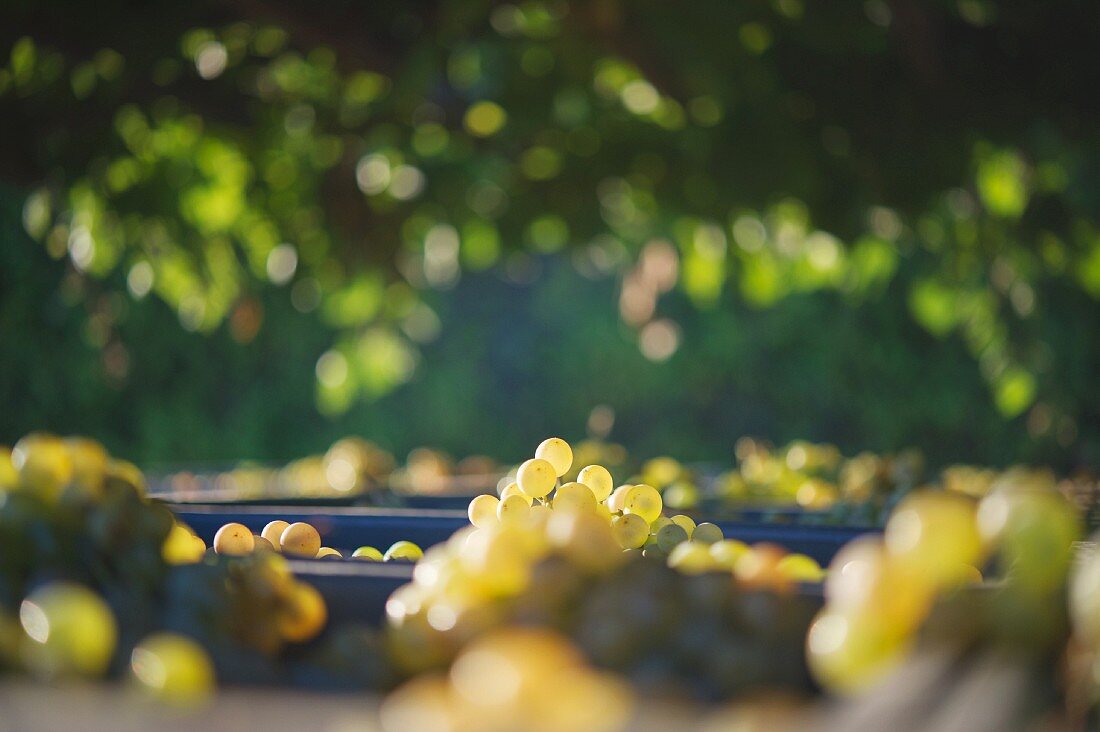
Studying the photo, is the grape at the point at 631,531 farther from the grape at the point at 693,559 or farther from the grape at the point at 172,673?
the grape at the point at 172,673

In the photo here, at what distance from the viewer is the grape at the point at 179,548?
88cm

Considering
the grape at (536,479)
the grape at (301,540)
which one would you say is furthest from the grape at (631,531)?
the grape at (301,540)

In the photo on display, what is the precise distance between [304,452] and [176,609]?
7.28m

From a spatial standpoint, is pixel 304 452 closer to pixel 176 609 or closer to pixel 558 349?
pixel 558 349

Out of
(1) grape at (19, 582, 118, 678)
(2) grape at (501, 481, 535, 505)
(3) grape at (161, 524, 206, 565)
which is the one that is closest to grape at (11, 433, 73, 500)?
(3) grape at (161, 524, 206, 565)

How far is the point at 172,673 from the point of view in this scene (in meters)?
0.59

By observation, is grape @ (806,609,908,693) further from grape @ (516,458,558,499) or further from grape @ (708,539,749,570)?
grape @ (516,458,558,499)

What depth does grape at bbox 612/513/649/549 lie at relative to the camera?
1051 millimetres

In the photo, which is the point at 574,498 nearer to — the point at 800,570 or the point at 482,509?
the point at 482,509

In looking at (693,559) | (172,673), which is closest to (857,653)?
(693,559)

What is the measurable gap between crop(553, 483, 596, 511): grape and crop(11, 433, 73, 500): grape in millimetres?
456

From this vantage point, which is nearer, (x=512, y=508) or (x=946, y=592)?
(x=946, y=592)

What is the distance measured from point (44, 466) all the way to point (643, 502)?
591 millimetres

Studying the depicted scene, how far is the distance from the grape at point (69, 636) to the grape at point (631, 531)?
1.70ft
